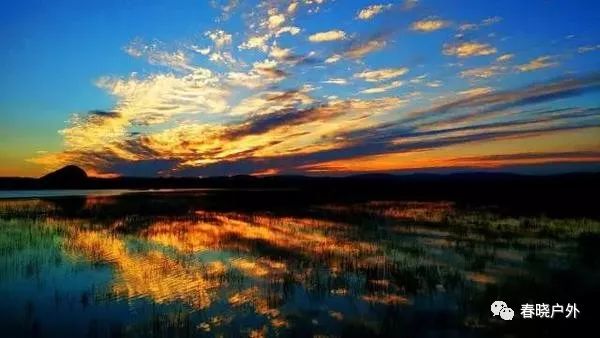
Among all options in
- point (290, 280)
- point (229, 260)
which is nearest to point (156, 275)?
point (229, 260)

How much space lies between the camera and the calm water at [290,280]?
36.7 feet

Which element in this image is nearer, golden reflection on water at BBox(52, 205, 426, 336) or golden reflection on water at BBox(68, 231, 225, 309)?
golden reflection on water at BBox(52, 205, 426, 336)

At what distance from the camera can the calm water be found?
11188mm

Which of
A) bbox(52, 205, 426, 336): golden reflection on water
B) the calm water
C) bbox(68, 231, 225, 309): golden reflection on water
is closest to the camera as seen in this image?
the calm water

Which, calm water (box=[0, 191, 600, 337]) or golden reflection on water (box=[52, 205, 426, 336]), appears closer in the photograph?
calm water (box=[0, 191, 600, 337])

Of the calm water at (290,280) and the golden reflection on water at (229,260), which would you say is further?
the golden reflection on water at (229,260)

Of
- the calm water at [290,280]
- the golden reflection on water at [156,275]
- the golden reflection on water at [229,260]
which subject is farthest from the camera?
the golden reflection on water at [156,275]

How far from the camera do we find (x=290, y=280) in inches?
624

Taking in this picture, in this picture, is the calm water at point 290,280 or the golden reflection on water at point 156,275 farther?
the golden reflection on water at point 156,275

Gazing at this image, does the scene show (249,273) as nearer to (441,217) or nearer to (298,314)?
(298,314)

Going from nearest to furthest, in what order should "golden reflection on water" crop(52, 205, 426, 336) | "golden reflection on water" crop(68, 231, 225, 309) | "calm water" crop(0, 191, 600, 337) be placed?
1. "calm water" crop(0, 191, 600, 337)
2. "golden reflection on water" crop(52, 205, 426, 336)
3. "golden reflection on water" crop(68, 231, 225, 309)

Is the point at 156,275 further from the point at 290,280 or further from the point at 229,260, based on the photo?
the point at 290,280

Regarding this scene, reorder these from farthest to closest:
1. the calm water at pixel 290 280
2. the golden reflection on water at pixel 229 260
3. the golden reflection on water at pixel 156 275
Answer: the golden reflection on water at pixel 156 275, the golden reflection on water at pixel 229 260, the calm water at pixel 290 280

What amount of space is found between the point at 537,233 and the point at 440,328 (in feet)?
63.6
